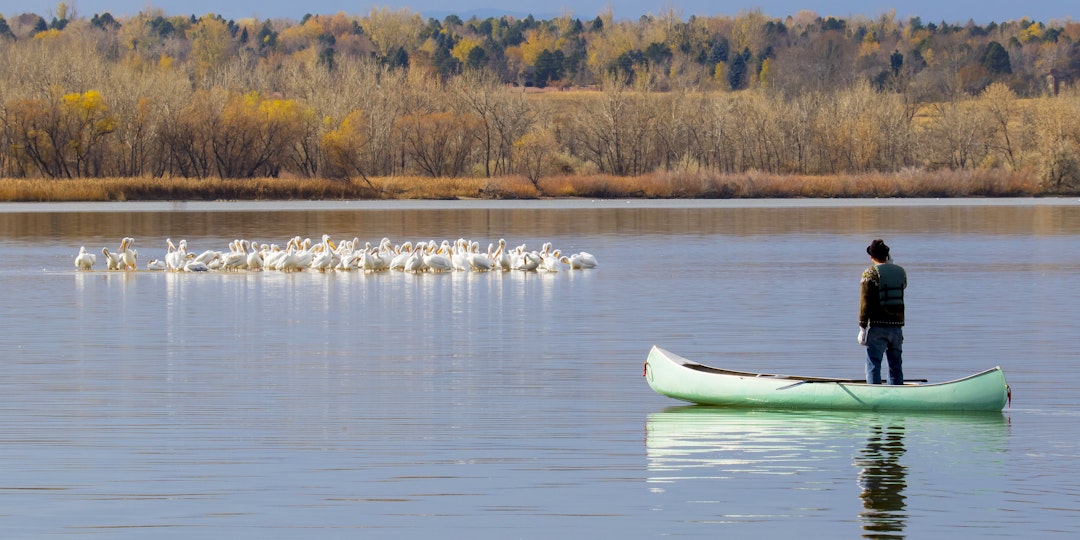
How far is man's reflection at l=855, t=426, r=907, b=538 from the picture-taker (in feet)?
32.3

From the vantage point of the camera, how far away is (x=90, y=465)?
11.5m

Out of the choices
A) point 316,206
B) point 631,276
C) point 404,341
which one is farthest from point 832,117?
point 404,341

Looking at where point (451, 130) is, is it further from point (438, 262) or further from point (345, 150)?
point (438, 262)

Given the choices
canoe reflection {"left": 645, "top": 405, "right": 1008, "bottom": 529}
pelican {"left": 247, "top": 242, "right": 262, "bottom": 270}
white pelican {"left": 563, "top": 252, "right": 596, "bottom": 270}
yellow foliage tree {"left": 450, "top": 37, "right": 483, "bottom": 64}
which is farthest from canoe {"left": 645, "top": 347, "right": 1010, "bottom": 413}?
yellow foliage tree {"left": 450, "top": 37, "right": 483, "bottom": 64}

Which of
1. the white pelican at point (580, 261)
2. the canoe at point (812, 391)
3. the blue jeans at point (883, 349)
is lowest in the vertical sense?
the canoe at point (812, 391)

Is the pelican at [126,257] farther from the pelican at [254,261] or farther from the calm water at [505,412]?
the pelican at [254,261]

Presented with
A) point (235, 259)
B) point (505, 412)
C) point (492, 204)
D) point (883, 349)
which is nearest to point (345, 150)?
point (492, 204)

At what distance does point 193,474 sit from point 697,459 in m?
3.60

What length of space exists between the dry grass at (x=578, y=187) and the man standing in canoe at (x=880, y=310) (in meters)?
53.6

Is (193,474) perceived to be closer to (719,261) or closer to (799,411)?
(799,411)

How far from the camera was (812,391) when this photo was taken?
44.7 feet

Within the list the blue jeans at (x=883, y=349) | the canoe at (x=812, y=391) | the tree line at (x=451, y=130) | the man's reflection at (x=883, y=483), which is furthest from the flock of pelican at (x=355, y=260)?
the tree line at (x=451, y=130)

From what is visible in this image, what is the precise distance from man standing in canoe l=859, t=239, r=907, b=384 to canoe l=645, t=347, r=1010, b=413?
273 mm

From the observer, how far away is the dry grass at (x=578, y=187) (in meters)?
66.7
